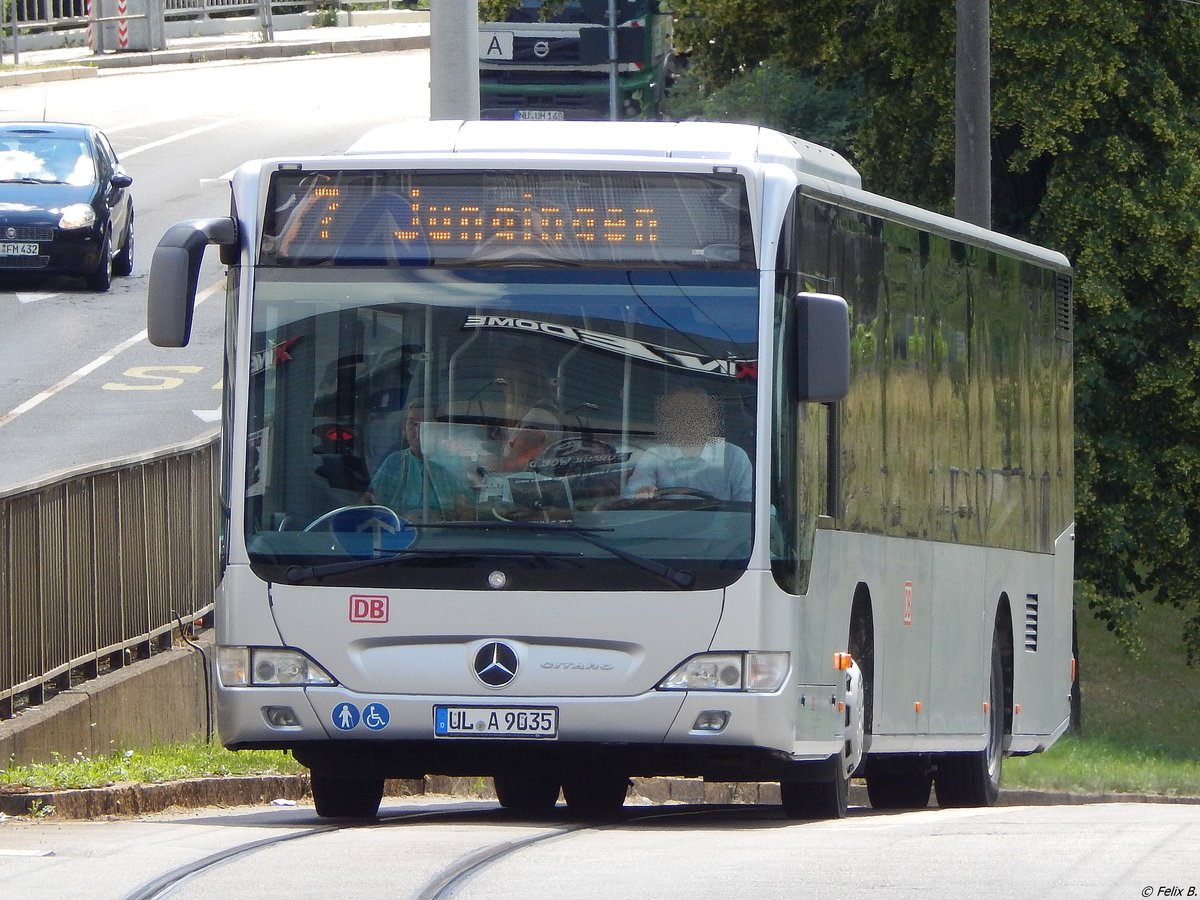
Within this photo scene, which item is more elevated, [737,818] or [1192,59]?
[1192,59]

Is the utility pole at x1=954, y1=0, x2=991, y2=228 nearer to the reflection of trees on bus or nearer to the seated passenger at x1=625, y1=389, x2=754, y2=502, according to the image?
the reflection of trees on bus

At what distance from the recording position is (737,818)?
12.1 m

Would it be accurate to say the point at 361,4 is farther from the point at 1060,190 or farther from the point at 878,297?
the point at 878,297

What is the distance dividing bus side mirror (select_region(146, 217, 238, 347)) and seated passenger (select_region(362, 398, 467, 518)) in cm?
96

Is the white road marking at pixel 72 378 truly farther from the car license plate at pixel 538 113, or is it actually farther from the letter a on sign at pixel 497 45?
the car license plate at pixel 538 113

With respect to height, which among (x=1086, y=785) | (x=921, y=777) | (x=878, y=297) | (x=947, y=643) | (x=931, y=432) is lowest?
(x=1086, y=785)

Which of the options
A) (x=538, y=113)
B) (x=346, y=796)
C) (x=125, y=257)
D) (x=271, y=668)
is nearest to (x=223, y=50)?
(x=538, y=113)

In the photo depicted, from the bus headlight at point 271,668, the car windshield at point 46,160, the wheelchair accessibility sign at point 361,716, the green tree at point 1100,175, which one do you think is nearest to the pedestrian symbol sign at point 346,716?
the wheelchair accessibility sign at point 361,716

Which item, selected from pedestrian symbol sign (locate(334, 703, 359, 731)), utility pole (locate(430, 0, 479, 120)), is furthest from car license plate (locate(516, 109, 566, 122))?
pedestrian symbol sign (locate(334, 703, 359, 731))

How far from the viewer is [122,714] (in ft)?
46.3

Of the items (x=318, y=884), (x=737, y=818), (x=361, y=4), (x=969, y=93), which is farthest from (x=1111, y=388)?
(x=361, y=4)

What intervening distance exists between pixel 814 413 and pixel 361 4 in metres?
64.6

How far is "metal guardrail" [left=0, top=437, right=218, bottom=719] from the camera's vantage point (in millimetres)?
13000

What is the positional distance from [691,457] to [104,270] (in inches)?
814
